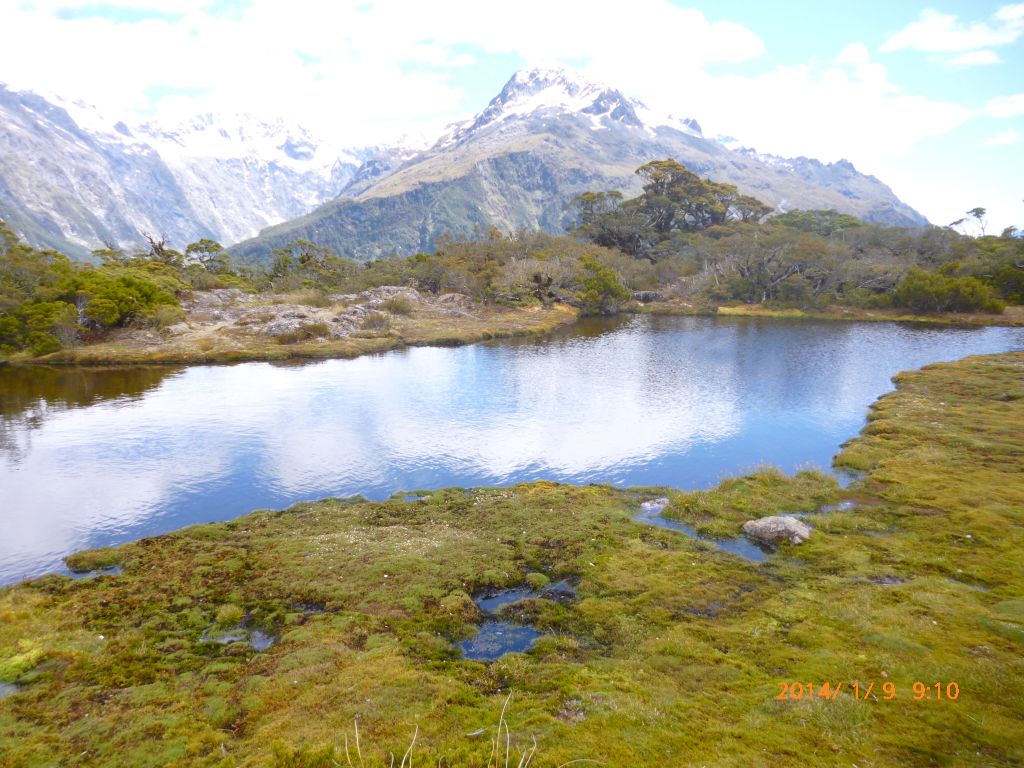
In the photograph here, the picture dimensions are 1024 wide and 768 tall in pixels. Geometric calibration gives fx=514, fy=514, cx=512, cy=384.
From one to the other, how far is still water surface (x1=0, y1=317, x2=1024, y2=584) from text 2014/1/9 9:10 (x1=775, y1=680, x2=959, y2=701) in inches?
910

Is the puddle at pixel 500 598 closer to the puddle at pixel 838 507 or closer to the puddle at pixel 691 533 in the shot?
the puddle at pixel 691 533

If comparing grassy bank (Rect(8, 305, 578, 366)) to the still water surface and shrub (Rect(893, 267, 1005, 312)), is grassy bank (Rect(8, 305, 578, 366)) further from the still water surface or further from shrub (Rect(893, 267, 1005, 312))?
shrub (Rect(893, 267, 1005, 312))

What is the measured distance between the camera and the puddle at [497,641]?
20797 millimetres

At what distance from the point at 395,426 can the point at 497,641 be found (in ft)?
113

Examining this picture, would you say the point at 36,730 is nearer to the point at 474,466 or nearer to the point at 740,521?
the point at 474,466

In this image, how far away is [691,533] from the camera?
3128cm

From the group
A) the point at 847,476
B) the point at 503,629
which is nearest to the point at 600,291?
the point at 847,476

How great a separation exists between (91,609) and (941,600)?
3741 cm

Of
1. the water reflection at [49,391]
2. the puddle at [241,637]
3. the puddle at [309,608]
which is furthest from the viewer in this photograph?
the water reflection at [49,391]

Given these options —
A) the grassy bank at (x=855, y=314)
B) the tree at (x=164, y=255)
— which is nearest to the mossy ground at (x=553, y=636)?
the grassy bank at (x=855, y=314)

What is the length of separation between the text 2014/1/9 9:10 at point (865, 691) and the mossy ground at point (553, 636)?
22cm

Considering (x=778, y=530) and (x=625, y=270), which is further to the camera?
(x=625, y=270)

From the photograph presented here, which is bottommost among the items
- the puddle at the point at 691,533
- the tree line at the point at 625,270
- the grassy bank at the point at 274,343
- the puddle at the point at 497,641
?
the puddle at the point at 497,641

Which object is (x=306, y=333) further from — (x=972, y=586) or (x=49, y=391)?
(x=972, y=586)
